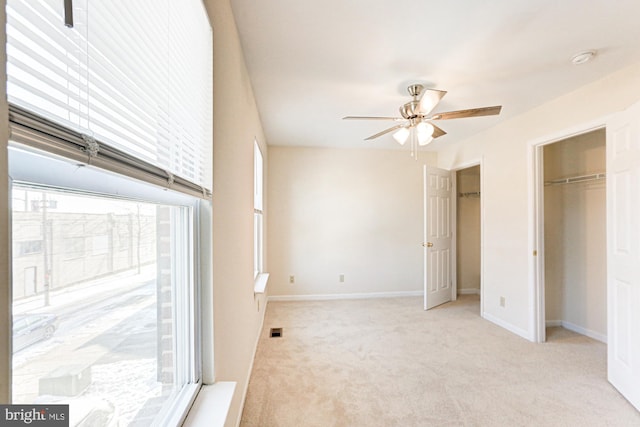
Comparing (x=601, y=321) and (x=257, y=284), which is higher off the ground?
(x=257, y=284)

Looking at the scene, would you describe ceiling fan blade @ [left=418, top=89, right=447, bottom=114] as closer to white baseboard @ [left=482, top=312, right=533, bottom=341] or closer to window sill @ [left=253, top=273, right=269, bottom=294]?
window sill @ [left=253, top=273, right=269, bottom=294]

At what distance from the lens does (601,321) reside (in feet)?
9.79

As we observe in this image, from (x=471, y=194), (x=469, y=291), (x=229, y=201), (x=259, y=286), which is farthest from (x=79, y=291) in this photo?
(x=469, y=291)

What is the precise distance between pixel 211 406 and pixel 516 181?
11.6 feet

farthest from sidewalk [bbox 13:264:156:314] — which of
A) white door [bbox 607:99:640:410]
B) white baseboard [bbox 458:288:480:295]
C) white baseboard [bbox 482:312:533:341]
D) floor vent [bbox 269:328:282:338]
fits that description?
white baseboard [bbox 458:288:480:295]

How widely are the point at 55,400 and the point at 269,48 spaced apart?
1980mm

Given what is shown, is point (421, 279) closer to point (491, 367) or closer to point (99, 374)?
point (491, 367)

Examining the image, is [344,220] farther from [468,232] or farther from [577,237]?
[577,237]

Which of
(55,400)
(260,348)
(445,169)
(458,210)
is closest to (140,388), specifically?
(55,400)

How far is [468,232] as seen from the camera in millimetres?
4855

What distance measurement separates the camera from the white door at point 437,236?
3.96 m

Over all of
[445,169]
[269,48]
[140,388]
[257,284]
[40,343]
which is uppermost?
[269,48]

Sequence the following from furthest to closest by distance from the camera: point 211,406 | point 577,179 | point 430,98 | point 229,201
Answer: point 577,179
point 430,98
point 229,201
point 211,406

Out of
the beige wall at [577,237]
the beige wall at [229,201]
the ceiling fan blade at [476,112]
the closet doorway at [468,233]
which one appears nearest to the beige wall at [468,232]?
the closet doorway at [468,233]
